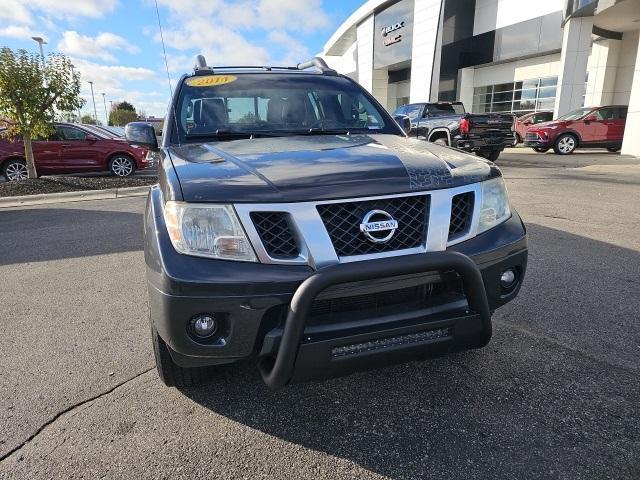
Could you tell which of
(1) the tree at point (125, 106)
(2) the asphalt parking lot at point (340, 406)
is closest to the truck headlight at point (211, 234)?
(2) the asphalt parking lot at point (340, 406)

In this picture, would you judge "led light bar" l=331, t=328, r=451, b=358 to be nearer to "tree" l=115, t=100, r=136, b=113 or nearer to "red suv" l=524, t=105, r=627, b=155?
"red suv" l=524, t=105, r=627, b=155

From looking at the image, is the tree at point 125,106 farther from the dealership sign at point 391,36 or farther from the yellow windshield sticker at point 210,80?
the yellow windshield sticker at point 210,80

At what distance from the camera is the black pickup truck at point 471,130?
481 inches

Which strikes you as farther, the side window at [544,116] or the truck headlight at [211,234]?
the side window at [544,116]

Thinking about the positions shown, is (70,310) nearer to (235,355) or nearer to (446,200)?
(235,355)

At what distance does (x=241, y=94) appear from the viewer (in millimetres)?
3281

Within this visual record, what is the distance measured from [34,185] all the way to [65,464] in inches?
375

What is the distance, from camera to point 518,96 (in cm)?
2552

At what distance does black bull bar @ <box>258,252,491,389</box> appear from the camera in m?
1.70

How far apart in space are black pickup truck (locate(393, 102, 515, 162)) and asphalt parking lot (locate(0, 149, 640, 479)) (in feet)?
29.7

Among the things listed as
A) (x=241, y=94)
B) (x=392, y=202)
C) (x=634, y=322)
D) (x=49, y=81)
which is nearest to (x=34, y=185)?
(x=49, y=81)

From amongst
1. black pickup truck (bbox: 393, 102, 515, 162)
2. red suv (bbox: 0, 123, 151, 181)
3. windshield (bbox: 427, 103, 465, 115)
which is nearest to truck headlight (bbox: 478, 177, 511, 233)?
black pickup truck (bbox: 393, 102, 515, 162)

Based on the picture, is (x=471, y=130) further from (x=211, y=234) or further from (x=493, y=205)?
(x=211, y=234)

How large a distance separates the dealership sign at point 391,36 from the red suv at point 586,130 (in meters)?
21.7
